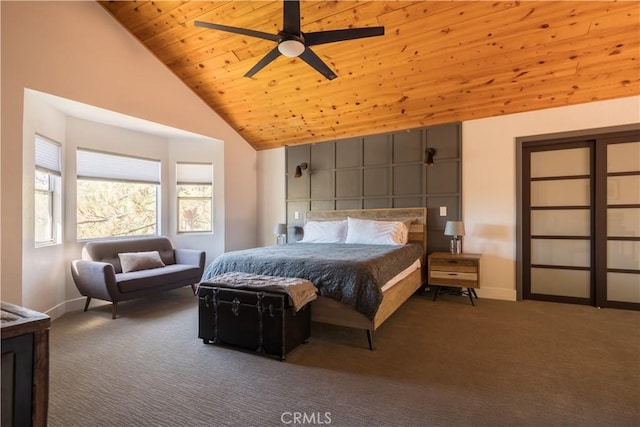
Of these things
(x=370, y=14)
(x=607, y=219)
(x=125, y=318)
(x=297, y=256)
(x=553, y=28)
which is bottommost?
(x=125, y=318)

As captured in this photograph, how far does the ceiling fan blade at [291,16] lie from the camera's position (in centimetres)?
211

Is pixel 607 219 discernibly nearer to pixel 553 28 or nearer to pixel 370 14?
pixel 553 28

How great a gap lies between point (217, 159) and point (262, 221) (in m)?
1.46

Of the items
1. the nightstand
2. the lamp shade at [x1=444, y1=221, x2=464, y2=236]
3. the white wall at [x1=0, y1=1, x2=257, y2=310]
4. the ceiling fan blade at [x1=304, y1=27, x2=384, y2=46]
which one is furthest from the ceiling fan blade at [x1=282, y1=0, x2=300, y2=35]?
the nightstand

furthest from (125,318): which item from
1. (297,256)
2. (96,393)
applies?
(297,256)

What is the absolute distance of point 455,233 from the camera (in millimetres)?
3986

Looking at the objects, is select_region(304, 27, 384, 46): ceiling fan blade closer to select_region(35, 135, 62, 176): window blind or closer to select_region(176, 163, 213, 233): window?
select_region(35, 135, 62, 176): window blind

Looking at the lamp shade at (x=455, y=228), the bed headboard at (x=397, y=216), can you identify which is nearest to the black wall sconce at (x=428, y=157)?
the bed headboard at (x=397, y=216)

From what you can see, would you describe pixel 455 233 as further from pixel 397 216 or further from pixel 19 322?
pixel 19 322

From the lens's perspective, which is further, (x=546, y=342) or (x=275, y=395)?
(x=546, y=342)

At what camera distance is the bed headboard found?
4.44 metres

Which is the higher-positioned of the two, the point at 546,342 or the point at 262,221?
the point at 262,221

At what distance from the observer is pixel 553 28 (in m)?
2.88

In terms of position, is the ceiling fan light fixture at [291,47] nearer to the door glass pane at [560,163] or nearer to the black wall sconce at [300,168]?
the black wall sconce at [300,168]
